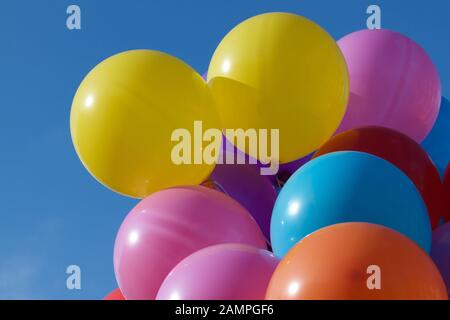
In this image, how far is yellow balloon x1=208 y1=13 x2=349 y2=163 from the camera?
492cm

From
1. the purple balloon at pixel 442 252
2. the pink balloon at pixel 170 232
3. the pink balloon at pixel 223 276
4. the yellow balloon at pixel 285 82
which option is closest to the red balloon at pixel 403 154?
the yellow balloon at pixel 285 82

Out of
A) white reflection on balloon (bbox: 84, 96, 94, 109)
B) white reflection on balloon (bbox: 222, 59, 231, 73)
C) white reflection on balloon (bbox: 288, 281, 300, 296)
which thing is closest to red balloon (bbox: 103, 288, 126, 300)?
white reflection on balloon (bbox: 84, 96, 94, 109)

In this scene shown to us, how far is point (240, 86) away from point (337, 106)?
67cm

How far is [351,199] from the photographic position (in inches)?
155

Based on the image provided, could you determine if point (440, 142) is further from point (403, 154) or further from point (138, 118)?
point (138, 118)

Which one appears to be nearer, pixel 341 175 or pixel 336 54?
pixel 341 175

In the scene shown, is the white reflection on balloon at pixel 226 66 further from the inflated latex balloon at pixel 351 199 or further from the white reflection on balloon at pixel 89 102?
the inflated latex balloon at pixel 351 199

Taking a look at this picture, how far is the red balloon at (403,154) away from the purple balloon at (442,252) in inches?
14.1

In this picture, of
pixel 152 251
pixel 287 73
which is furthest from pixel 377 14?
pixel 152 251

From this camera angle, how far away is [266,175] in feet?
18.1

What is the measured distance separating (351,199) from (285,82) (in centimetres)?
122

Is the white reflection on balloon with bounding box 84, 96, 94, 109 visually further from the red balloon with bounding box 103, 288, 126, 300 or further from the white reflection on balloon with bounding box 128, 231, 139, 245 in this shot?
the red balloon with bounding box 103, 288, 126, 300
